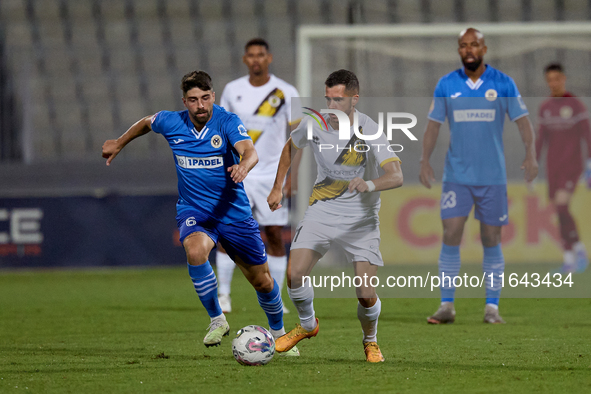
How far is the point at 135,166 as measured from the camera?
10.9m

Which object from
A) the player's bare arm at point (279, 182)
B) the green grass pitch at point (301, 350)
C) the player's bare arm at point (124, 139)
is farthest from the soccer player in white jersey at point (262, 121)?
the player's bare arm at point (279, 182)

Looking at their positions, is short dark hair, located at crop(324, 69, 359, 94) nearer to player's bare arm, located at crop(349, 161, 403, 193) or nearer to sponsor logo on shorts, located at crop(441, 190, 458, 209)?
player's bare arm, located at crop(349, 161, 403, 193)

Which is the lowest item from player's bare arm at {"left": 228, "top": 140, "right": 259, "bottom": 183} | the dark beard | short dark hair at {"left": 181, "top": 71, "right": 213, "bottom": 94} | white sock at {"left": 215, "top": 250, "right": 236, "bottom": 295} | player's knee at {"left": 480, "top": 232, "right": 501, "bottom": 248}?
white sock at {"left": 215, "top": 250, "right": 236, "bottom": 295}

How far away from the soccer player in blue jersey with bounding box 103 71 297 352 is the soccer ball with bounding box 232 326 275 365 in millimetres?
305

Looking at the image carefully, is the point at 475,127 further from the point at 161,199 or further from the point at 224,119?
the point at 161,199

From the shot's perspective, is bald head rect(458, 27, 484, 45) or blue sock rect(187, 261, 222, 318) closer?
blue sock rect(187, 261, 222, 318)

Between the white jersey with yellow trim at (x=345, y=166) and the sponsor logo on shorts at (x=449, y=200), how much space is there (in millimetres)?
1636

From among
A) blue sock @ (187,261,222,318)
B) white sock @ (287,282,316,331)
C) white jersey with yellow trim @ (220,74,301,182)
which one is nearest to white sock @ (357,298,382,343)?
white sock @ (287,282,316,331)

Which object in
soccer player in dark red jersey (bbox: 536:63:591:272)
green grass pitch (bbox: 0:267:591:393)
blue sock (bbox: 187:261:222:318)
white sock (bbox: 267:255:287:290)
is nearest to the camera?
green grass pitch (bbox: 0:267:591:393)

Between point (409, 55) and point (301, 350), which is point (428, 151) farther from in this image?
point (409, 55)

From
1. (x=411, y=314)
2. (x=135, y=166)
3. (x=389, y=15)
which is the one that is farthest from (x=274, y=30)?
(x=411, y=314)

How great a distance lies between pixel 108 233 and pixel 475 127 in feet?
18.9

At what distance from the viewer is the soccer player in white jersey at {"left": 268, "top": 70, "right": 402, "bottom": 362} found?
4398 millimetres

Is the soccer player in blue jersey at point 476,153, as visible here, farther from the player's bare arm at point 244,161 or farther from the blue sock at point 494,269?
the player's bare arm at point 244,161
